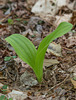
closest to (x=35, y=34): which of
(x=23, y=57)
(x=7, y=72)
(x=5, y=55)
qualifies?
(x=5, y=55)

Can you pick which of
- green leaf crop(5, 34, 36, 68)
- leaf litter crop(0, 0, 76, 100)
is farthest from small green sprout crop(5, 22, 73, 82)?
leaf litter crop(0, 0, 76, 100)

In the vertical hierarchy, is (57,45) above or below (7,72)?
above

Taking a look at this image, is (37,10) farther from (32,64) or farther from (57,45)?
(32,64)

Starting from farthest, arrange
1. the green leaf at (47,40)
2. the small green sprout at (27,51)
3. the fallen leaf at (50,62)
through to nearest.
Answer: the fallen leaf at (50,62), the small green sprout at (27,51), the green leaf at (47,40)

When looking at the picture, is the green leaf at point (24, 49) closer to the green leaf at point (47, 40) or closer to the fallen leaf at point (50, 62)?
the green leaf at point (47, 40)

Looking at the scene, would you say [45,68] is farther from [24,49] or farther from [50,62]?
[24,49]

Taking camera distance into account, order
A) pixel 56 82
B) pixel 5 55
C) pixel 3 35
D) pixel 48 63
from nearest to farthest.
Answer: pixel 56 82 < pixel 48 63 < pixel 5 55 < pixel 3 35

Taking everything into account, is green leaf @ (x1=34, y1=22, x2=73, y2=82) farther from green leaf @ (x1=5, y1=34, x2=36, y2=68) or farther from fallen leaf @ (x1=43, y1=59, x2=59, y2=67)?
fallen leaf @ (x1=43, y1=59, x2=59, y2=67)

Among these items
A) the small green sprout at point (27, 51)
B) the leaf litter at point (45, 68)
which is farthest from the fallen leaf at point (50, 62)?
the small green sprout at point (27, 51)

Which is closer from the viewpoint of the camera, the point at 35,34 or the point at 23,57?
the point at 23,57

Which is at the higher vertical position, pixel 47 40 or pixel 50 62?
pixel 47 40

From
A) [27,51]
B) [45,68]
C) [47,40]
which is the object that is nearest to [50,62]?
[45,68]
